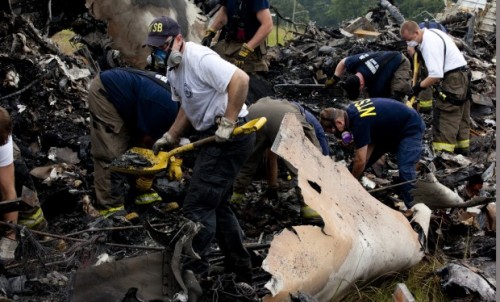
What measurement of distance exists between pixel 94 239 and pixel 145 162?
85 centimetres

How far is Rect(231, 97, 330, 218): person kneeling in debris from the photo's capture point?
5.20 meters

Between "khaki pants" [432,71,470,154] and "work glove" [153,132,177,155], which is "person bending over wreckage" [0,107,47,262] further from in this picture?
"khaki pants" [432,71,470,154]

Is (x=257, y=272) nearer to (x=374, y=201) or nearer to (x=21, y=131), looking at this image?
(x=374, y=201)

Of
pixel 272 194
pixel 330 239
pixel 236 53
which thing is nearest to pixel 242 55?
pixel 236 53

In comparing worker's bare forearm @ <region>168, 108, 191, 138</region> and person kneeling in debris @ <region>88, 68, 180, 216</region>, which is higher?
worker's bare forearm @ <region>168, 108, 191, 138</region>

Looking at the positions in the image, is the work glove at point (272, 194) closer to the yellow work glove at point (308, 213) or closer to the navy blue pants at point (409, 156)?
the yellow work glove at point (308, 213)

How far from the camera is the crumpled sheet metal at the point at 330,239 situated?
3.53m

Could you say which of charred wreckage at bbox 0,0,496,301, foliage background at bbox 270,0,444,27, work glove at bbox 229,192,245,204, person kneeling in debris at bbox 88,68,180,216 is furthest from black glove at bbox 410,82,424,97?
foliage background at bbox 270,0,444,27

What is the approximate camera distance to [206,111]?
412cm

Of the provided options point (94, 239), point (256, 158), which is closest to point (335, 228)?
point (94, 239)

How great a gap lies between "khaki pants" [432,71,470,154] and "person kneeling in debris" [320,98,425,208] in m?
1.97

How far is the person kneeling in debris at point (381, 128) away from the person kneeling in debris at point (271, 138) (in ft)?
0.56

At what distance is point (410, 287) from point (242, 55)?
10.1ft

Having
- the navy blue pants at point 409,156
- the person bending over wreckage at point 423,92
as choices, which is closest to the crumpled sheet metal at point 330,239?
the navy blue pants at point 409,156
